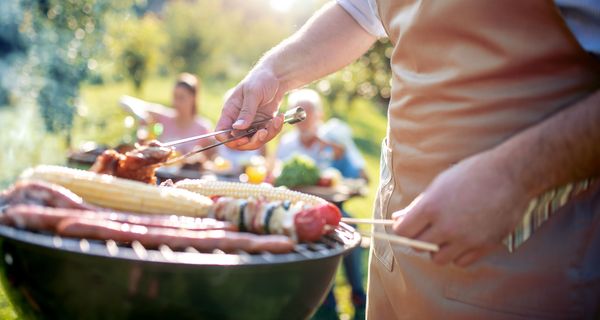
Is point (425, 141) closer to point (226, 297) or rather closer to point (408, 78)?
point (408, 78)

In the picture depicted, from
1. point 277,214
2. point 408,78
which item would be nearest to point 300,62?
point 408,78

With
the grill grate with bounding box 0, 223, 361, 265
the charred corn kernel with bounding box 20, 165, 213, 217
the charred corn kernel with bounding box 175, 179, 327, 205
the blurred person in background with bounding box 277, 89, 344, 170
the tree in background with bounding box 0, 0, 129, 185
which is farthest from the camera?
the tree in background with bounding box 0, 0, 129, 185

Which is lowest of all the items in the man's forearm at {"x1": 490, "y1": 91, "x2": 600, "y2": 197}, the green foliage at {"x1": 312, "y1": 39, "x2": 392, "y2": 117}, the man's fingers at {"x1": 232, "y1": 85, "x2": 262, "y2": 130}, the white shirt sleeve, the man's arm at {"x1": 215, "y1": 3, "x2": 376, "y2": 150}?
the man's forearm at {"x1": 490, "y1": 91, "x2": 600, "y2": 197}

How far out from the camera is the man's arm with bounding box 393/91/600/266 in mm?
1445

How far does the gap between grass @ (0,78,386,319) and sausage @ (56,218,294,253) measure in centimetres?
394

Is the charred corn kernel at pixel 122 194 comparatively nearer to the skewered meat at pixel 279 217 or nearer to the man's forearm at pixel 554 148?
the skewered meat at pixel 279 217

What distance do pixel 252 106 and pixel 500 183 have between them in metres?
1.05

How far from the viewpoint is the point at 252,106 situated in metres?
2.24

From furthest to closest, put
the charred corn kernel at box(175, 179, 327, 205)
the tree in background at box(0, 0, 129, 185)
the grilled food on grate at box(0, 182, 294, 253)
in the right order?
the tree in background at box(0, 0, 129, 185), the charred corn kernel at box(175, 179, 327, 205), the grilled food on grate at box(0, 182, 294, 253)

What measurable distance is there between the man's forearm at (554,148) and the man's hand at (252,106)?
100 cm

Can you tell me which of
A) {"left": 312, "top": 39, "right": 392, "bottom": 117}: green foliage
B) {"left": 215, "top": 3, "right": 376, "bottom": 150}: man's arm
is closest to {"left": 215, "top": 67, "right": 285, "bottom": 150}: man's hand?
{"left": 215, "top": 3, "right": 376, "bottom": 150}: man's arm

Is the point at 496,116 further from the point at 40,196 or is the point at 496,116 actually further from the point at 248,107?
the point at 40,196

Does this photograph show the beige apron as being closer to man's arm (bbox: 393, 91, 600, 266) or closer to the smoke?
man's arm (bbox: 393, 91, 600, 266)

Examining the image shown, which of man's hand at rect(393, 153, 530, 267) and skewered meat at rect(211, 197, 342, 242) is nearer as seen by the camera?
man's hand at rect(393, 153, 530, 267)
